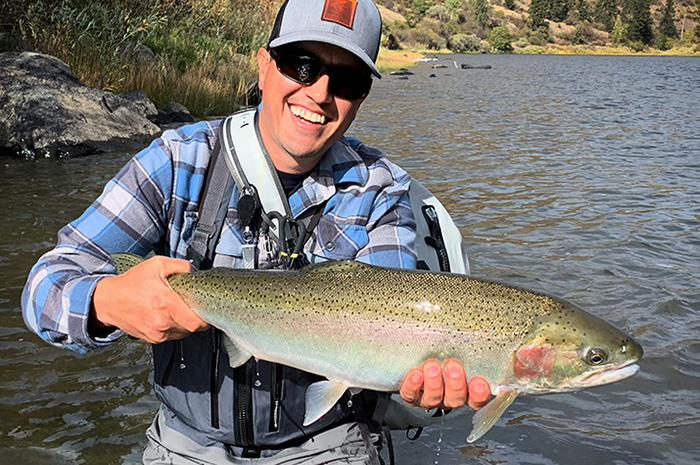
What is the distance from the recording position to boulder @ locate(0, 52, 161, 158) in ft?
37.9

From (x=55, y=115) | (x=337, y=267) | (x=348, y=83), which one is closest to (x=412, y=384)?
(x=337, y=267)

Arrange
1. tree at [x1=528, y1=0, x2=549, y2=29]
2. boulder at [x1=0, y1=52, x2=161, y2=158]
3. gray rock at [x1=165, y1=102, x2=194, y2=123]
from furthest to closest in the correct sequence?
tree at [x1=528, y1=0, x2=549, y2=29] < gray rock at [x1=165, y1=102, x2=194, y2=123] < boulder at [x1=0, y1=52, x2=161, y2=158]

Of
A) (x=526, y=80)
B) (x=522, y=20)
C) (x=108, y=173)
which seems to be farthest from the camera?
(x=522, y=20)

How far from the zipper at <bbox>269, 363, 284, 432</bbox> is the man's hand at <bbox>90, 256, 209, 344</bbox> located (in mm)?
459

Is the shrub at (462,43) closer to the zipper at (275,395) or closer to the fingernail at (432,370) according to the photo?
the zipper at (275,395)

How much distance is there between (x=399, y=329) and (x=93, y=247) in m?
1.28

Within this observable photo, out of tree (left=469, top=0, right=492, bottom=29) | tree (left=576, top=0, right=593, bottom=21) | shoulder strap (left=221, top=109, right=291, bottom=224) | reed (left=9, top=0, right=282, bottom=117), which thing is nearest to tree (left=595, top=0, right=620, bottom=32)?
tree (left=576, top=0, right=593, bottom=21)

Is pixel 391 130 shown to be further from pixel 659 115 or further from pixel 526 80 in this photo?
pixel 526 80

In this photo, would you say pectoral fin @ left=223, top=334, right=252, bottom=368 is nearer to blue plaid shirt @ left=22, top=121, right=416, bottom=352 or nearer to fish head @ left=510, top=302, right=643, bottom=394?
blue plaid shirt @ left=22, top=121, right=416, bottom=352

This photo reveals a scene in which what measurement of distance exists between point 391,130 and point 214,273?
15.8 meters

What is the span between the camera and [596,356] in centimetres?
255

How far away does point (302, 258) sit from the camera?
2.93 metres

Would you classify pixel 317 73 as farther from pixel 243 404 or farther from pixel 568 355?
pixel 568 355

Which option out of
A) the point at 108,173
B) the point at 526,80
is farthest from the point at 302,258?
the point at 526,80
